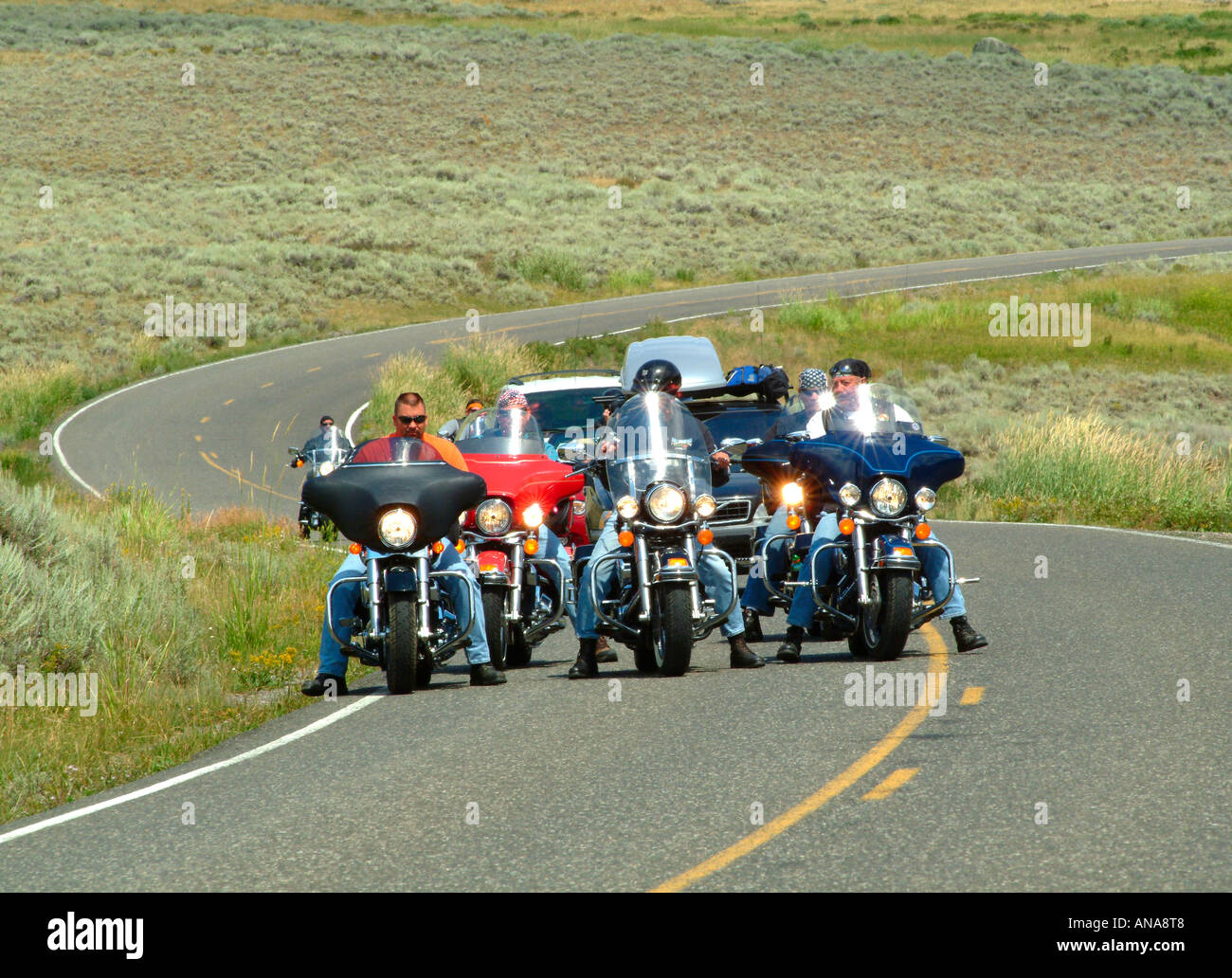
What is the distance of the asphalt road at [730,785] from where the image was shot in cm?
632

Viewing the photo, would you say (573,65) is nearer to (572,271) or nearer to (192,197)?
(192,197)

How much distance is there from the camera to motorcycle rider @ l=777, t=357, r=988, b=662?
10945 millimetres

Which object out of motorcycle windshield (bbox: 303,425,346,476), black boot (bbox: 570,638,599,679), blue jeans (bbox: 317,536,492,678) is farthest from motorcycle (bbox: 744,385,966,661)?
motorcycle windshield (bbox: 303,425,346,476)

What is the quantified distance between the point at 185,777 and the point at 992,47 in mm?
94589

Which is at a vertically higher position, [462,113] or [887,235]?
[462,113]

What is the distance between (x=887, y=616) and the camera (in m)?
10.6

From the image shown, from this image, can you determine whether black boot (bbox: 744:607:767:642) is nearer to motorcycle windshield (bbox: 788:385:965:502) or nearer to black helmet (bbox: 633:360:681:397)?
motorcycle windshield (bbox: 788:385:965:502)

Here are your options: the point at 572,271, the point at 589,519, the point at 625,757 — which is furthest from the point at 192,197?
the point at 625,757

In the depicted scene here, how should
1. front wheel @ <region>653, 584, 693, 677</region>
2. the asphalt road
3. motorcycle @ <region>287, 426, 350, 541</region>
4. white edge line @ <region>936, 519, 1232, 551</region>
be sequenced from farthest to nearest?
motorcycle @ <region>287, 426, 350, 541</region>, white edge line @ <region>936, 519, 1232, 551</region>, front wheel @ <region>653, 584, 693, 677</region>, the asphalt road

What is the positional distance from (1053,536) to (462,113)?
63498 millimetres

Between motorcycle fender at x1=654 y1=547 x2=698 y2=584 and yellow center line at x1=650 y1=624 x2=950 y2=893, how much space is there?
5.33 ft

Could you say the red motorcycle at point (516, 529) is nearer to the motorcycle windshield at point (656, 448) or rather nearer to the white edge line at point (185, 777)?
the motorcycle windshield at point (656, 448)

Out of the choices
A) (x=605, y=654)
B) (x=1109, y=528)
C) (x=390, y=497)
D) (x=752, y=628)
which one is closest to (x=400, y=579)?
(x=390, y=497)
